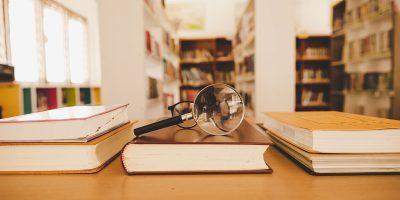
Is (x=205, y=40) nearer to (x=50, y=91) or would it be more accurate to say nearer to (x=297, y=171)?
(x=50, y=91)

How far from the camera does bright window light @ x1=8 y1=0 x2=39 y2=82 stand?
4.04m

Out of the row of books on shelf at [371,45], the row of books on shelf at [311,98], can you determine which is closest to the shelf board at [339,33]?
the row of books on shelf at [371,45]

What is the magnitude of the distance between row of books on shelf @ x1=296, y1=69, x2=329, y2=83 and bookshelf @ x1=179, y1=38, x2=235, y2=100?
1354 mm

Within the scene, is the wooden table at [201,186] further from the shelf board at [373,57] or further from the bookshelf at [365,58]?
the shelf board at [373,57]

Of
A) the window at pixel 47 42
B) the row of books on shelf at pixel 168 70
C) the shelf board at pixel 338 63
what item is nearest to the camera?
the row of books on shelf at pixel 168 70

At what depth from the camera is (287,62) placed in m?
1.76

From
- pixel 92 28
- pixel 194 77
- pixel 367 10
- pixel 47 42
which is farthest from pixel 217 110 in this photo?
pixel 92 28

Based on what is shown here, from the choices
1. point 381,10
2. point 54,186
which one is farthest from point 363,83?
point 54,186

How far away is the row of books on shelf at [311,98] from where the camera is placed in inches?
199

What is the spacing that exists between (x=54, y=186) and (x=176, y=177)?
0.18 m

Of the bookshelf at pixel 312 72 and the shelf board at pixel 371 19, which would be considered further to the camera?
the bookshelf at pixel 312 72

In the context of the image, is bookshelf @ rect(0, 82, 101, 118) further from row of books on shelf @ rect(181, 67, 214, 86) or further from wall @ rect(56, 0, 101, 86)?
row of books on shelf @ rect(181, 67, 214, 86)

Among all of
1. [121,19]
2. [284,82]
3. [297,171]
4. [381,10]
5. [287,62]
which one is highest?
[381,10]

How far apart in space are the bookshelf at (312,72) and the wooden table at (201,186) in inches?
194
